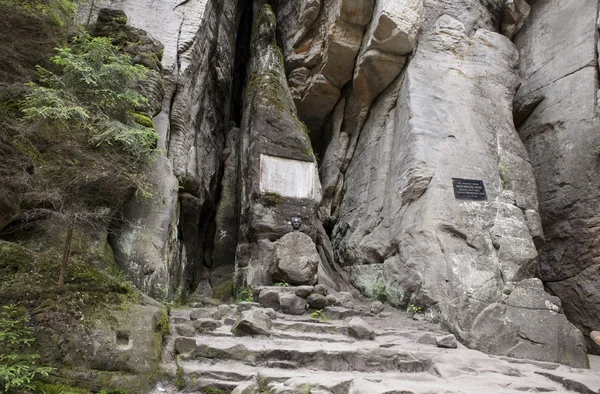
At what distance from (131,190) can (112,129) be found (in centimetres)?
129

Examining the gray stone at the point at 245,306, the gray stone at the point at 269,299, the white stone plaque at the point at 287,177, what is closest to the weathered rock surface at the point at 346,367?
the gray stone at the point at 245,306

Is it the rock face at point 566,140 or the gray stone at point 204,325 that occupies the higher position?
the rock face at point 566,140

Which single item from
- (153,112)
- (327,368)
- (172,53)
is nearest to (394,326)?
(327,368)

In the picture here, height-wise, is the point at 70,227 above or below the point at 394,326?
above

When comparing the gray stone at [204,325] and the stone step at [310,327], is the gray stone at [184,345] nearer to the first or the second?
the gray stone at [204,325]

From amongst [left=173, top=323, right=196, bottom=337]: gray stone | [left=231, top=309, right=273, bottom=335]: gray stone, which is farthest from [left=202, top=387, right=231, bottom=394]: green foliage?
[left=231, top=309, right=273, bottom=335]: gray stone

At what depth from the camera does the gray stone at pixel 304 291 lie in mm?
8633

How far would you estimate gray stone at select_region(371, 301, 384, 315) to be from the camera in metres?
9.10

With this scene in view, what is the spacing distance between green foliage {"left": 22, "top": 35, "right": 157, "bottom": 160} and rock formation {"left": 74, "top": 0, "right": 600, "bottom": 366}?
1.39 meters

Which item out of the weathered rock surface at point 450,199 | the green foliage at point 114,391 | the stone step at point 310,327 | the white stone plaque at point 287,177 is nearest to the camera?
the green foliage at point 114,391

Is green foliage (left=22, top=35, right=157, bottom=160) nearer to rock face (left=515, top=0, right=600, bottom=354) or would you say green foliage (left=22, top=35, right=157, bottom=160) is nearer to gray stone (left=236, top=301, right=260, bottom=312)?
gray stone (left=236, top=301, right=260, bottom=312)

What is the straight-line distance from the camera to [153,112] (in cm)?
935

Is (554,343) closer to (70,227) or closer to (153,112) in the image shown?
(70,227)

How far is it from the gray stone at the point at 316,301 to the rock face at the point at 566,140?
7.01 m
